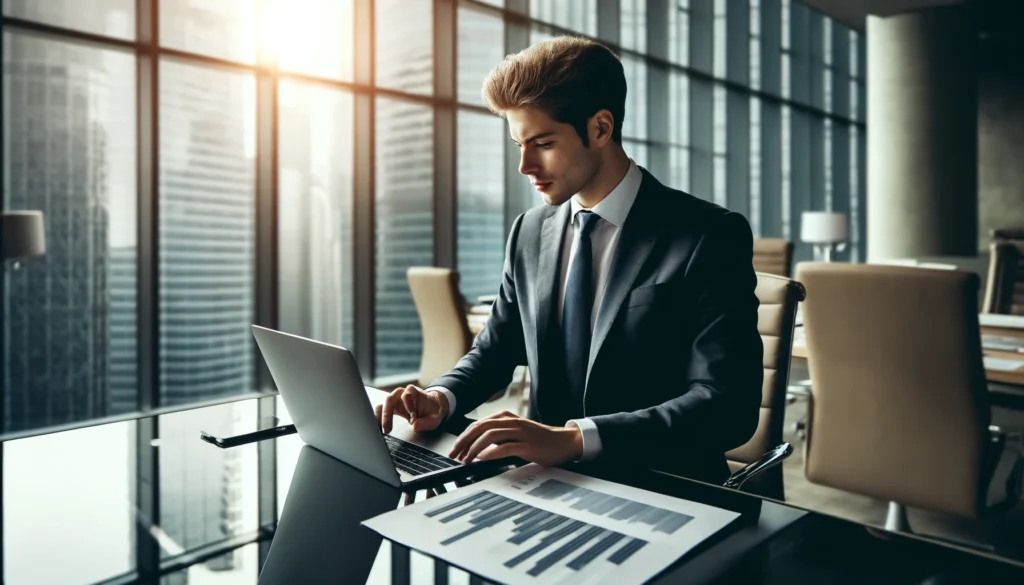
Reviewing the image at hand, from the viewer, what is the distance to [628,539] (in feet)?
2.42

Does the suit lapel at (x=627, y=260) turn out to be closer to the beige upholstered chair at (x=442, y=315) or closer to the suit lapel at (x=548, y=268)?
the suit lapel at (x=548, y=268)

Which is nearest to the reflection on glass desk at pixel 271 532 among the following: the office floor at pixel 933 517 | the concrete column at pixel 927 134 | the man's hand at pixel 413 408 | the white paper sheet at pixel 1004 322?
the man's hand at pixel 413 408

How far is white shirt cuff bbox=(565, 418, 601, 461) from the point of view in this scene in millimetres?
1034

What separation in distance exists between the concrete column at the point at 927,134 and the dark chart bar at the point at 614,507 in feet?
27.6

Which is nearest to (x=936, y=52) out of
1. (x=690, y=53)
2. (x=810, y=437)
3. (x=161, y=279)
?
(x=690, y=53)

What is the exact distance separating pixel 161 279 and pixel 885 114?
24.3 feet

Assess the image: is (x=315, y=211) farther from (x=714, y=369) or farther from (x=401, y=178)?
(x=714, y=369)

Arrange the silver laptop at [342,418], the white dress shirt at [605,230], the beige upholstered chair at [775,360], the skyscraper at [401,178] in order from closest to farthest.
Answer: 1. the silver laptop at [342,418]
2. the white dress shirt at [605,230]
3. the beige upholstered chair at [775,360]
4. the skyscraper at [401,178]

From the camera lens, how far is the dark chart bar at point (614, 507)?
0.79 metres

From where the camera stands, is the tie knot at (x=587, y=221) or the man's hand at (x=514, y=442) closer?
the man's hand at (x=514, y=442)

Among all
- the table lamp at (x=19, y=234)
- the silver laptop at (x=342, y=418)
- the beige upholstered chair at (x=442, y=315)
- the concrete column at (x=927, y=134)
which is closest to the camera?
the silver laptop at (x=342, y=418)

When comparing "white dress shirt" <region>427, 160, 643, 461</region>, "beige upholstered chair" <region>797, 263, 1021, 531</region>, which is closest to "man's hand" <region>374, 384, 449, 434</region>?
"white dress shirt" <region>427, 160, 643, 461</region>

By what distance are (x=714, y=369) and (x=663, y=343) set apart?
12 cm

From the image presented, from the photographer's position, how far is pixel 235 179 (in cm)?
488
